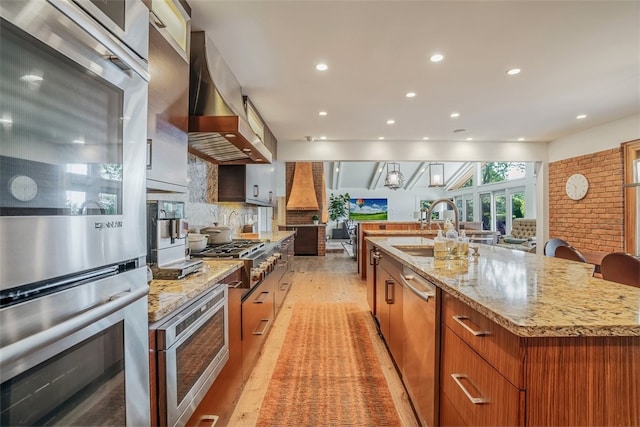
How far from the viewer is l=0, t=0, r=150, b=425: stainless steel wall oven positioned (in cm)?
50

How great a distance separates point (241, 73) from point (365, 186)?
36.1ft

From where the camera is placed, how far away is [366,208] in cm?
1365

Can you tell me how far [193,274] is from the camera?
Result: 146 centimetres

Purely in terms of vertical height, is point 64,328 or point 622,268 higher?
point 64,328

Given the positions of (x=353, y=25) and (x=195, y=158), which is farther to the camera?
(x=195, y=158)

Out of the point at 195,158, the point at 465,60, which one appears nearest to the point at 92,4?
the point at 195,158

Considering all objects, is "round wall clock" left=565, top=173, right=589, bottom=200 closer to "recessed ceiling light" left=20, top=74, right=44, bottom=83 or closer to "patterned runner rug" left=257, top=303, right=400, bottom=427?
"patterned runner rug" left=257, top=303, right=400, bottom=427

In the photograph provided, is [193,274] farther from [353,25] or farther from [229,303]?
[353,25]

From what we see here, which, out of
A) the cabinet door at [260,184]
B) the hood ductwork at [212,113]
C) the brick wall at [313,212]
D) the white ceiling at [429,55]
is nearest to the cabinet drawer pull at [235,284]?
the hood ductwork at [212,113]

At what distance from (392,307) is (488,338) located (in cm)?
126

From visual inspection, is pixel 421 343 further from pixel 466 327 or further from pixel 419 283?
pixel 466 327

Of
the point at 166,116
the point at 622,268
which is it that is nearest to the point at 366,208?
the point at 622,268

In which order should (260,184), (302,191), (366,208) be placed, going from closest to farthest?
(260,184) < (302,191) < (366,208)

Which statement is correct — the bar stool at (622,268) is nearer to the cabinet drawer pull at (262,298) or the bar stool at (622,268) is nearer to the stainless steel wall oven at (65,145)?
the cabinet drawer pull at (262,298)
